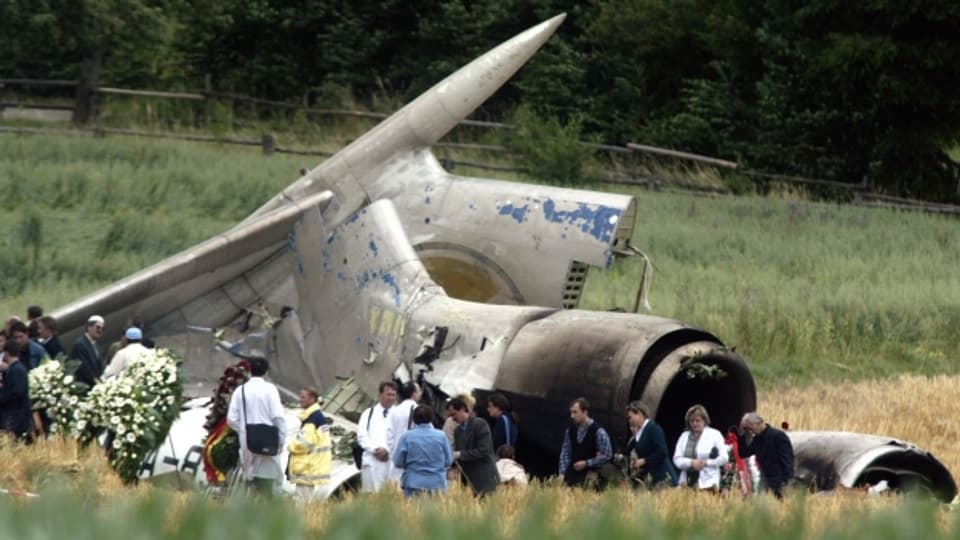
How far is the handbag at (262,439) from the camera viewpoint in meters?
13.2

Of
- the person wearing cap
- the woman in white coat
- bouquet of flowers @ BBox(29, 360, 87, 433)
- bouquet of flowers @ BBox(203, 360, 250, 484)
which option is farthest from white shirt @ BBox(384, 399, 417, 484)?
bouquet of flowers @ BBox(29, 360, 87, 433)

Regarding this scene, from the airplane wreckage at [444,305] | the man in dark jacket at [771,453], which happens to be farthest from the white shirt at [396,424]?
the man in dark jacket at [771,453]

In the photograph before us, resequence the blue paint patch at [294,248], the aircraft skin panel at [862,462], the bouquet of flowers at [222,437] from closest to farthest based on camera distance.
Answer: the bouquet of flowers at [222,437], the aircraft skin panel at [862,462], the blue paint patch at [294,248]

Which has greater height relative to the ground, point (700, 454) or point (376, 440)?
point (700, 454)

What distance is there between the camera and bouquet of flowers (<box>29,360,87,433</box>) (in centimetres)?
1577

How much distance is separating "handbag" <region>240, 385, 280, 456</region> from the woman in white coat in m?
3.10

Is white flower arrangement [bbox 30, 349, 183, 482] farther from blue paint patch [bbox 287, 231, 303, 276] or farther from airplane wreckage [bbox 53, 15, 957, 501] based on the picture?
blue paint patch [bbox 287, 231, 303, 276]

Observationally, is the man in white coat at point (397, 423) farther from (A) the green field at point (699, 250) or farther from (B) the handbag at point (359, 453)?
(A) the green field at point (699, 250)

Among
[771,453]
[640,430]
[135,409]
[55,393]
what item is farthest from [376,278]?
[771,453]

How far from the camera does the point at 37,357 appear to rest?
1681 cm

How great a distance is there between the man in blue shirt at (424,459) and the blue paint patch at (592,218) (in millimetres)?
4566

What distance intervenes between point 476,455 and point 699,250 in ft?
65.1

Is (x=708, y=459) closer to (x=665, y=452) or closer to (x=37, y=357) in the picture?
(x=665, y=452)

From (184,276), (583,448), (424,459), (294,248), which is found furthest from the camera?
(294,248)
